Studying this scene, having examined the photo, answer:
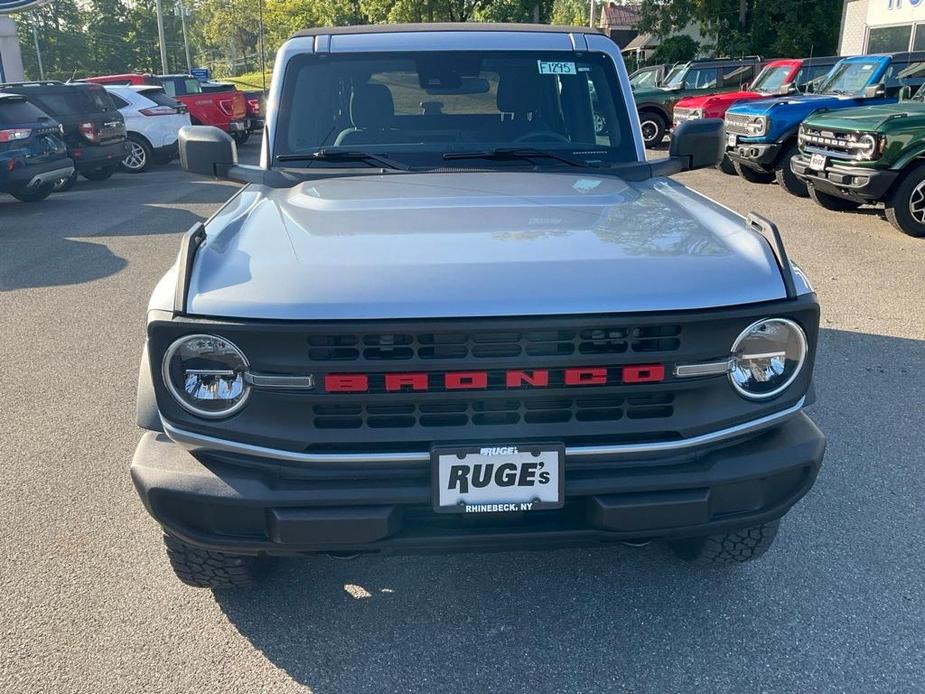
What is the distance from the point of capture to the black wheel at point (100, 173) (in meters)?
14.5

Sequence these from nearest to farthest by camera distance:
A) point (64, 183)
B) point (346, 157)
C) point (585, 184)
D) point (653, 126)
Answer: point (585, 184)
point (346, 157)
point (64, 183)
point (653, 126)

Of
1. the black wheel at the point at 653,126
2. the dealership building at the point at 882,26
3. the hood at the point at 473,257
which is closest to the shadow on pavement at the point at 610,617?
the hood at the point at 473,257

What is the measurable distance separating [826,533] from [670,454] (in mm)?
1335

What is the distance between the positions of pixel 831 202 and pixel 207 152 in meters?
9.05

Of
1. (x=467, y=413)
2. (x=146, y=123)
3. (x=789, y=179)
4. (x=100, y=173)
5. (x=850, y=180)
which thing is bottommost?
(x=100, y=173)

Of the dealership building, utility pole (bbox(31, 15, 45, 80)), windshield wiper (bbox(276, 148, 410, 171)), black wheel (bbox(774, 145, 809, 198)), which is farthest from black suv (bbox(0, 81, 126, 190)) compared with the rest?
utility pole (bbox(31, 15, 45, 80))

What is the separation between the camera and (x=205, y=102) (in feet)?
61.4

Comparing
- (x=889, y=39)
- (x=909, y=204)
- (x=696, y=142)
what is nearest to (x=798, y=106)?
(x=909, y=204)

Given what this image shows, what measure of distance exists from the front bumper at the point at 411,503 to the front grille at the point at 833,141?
7651 millimetres

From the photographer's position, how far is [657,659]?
8.66ft

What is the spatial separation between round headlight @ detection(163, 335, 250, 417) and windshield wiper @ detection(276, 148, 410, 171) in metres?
1.51

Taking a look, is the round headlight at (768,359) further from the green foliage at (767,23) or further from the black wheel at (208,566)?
the green foliage at (767,23)

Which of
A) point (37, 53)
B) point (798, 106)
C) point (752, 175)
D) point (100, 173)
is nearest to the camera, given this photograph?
point (798, 106)

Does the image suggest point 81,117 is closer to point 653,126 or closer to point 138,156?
point 138,156
